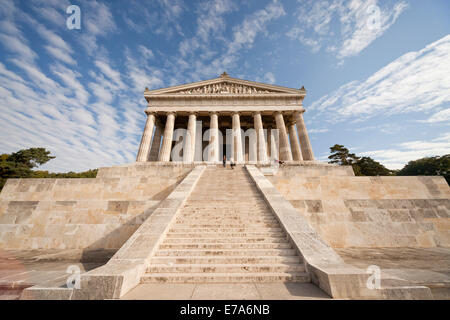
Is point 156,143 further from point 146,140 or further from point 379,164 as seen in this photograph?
point 379,164

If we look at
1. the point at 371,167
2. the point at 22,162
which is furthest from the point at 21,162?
the point at 371,167

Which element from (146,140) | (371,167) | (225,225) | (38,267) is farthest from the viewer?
(371,167)

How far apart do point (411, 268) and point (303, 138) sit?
25.0 metres

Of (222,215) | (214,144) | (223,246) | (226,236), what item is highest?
(214,144)

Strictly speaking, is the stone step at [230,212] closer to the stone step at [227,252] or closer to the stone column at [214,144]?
the stone step at [227,252]

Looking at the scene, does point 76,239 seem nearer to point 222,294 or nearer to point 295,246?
point 222,294

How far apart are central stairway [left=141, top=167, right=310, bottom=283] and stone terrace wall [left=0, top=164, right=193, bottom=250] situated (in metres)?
3.86

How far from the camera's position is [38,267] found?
608 centimetres

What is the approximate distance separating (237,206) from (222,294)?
16.2 ft

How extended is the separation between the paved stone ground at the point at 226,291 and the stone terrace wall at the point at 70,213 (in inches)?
241

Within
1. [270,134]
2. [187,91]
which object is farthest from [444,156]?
[187,91]

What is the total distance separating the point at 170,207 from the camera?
25.0ft

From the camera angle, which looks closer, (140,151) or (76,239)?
(76,239)
